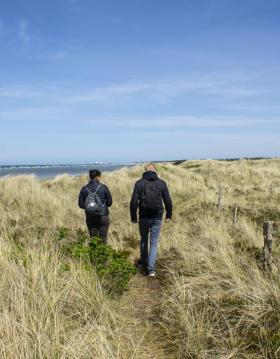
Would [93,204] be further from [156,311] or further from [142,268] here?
[156,311]

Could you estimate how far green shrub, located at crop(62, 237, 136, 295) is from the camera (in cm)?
646

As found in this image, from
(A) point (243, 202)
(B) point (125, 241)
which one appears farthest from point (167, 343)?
(A) point (243, 202)

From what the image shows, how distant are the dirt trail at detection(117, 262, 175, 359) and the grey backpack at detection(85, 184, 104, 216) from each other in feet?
4.99

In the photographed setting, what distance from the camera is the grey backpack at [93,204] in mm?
8445

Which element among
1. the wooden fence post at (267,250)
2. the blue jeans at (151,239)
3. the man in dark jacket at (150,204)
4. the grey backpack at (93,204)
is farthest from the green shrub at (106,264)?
the wooden fence post at (267,250)

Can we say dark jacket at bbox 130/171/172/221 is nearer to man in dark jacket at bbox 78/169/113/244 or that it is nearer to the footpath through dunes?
man in dark jacket at bbox 78/169/113/244

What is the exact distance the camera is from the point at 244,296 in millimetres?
5398

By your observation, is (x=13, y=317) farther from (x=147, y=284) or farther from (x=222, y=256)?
(x=222, y=256)

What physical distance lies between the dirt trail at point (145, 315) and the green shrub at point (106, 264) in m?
0.23

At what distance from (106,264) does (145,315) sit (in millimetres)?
1591

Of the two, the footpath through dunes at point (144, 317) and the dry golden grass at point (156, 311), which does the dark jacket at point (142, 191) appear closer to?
the dry golden grass at point (156, 311)

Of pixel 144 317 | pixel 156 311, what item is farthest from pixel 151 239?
pixel 144 317

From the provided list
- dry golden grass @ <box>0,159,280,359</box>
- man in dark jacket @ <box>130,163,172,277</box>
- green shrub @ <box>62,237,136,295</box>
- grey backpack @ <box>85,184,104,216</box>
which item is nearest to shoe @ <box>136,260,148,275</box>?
man in dark jacket @ <box>130,163,172,277</box>

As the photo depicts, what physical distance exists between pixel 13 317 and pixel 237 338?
2279 millimetres
